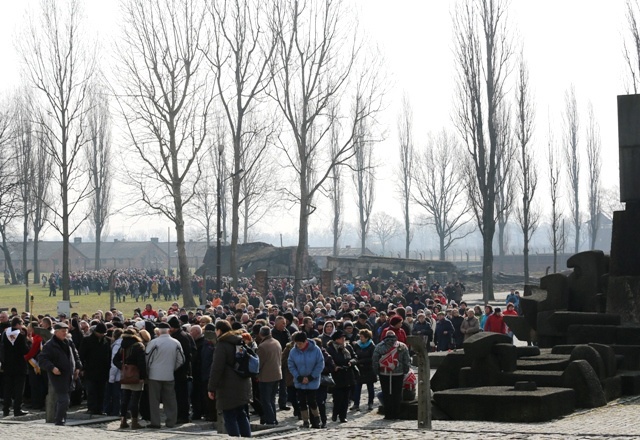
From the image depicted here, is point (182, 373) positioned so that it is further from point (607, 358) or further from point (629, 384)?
point (629, 384)

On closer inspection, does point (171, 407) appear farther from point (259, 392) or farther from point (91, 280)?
point (91, 280)

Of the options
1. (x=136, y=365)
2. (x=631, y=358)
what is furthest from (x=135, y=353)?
(x=631, y=358)

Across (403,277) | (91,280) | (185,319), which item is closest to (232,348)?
(185,319)

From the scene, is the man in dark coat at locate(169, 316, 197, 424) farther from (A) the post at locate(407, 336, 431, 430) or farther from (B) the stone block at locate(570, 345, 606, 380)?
(B) the stone block at locate(570, 345, 606, 380)

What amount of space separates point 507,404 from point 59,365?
656 cm

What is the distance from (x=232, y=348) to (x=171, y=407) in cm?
319

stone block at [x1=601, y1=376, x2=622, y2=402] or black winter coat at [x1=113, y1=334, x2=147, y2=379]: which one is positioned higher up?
black winter coat at [x1=113, y1=334, x2=147, y2=379]

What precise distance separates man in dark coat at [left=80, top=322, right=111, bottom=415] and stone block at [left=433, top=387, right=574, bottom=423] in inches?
217

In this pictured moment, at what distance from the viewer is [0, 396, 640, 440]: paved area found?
12.6m

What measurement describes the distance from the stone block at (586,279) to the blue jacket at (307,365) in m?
9.20

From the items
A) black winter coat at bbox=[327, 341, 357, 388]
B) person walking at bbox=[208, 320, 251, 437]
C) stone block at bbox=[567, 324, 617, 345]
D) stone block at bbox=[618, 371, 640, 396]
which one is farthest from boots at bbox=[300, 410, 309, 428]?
stone block at bbox=[567, 324, 617, 345]

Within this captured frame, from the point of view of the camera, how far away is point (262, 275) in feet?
162

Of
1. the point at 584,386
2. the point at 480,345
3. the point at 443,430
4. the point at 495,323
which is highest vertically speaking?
the point at 495,323

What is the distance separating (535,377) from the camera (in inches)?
685
